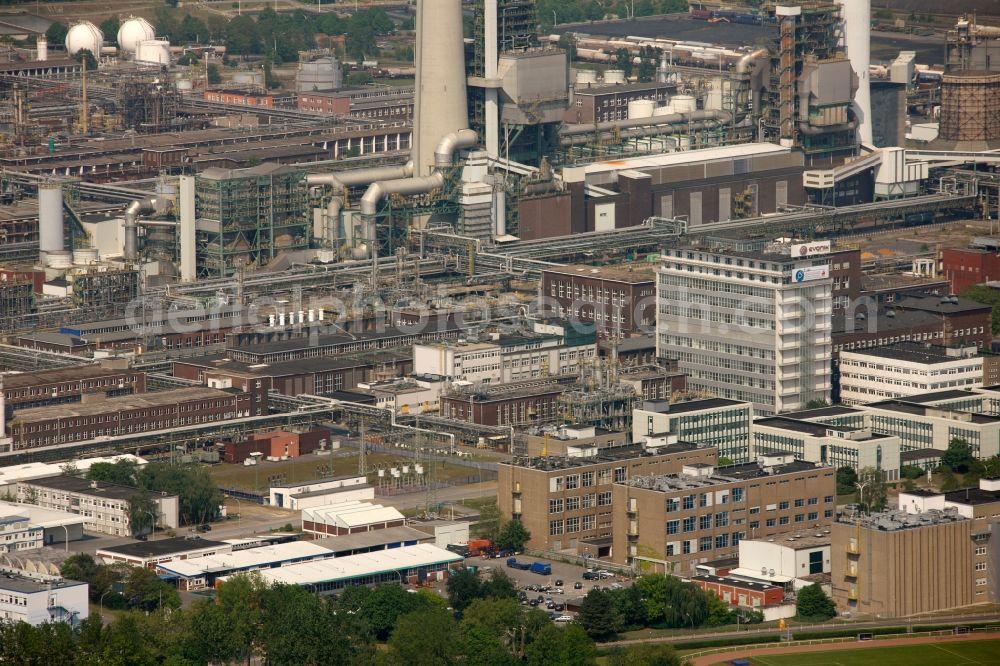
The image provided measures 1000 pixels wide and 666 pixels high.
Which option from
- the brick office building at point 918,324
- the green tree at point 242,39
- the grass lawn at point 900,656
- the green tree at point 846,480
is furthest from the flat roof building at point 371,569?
the green tree at point 242,39

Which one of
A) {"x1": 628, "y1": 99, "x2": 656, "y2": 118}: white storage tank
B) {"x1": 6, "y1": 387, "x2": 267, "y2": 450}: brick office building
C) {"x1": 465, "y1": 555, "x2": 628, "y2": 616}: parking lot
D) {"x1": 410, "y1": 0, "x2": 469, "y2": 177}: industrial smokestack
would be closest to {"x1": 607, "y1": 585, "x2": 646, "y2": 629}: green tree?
{"x1": 465, "y1": 555, "x2": 628, "y2": 616}: parking lot

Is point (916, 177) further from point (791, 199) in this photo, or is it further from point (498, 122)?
point (498, 122)

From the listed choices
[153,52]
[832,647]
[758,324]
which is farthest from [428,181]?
[832,647]

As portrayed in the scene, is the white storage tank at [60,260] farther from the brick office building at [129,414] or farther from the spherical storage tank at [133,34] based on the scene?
the spherical storage tank at [133,34]

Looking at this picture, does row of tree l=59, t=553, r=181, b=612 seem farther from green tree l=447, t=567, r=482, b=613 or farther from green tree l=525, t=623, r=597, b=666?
green tree l=525, t=623, r=597, b=666

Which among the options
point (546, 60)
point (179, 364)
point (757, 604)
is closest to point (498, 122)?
point (546, 60)

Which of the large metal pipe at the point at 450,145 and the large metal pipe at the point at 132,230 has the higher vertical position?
the large metal pipe at the point at 450,145
